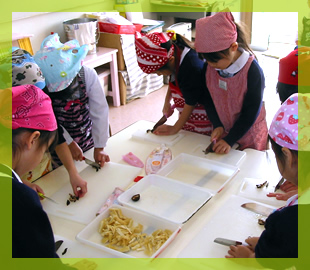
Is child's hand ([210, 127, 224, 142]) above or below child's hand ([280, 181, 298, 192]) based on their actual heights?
above

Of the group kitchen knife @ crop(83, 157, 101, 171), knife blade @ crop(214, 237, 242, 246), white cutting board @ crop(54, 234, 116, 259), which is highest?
kitchen knife @ crop(83, 157, 101, 171)

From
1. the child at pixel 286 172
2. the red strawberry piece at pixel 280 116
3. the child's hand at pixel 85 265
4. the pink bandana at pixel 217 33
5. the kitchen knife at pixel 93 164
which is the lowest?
the child's hand at pixel 85 265

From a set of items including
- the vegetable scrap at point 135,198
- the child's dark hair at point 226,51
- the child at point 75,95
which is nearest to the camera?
the vegetable scrap at point 135,198

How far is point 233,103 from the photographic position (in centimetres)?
158

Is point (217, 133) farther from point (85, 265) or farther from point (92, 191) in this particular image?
point (85, 265)

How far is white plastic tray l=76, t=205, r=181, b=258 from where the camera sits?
1025 millimetres

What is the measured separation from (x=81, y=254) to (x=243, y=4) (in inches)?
Answer: 184

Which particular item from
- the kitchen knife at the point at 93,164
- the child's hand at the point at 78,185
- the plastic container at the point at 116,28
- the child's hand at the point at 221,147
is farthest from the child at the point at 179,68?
the plastic container at the point at 116,28

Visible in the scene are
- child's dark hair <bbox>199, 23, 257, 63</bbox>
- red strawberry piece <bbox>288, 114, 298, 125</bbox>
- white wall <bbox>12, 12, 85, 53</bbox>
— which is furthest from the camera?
white wall <bbox>12, 12, 85, 53</bbox>

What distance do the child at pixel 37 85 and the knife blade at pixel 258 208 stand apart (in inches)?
21.3

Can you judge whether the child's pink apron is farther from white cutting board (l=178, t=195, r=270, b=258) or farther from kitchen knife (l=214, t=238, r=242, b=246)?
kitchen knife (l=214, t=238, r=242, b=246)

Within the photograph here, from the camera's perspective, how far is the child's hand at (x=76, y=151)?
148 cm

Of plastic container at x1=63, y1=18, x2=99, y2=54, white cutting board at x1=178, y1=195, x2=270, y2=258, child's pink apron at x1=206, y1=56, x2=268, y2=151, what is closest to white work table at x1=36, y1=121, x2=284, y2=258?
white cutting board at x1=178, y1=195, x2=270, y2=258

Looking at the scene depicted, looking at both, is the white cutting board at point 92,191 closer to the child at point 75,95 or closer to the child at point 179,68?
the child at point 75,95
